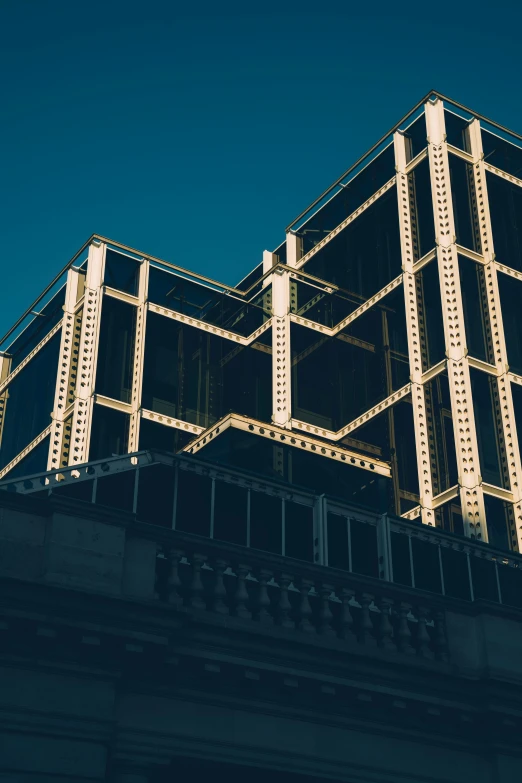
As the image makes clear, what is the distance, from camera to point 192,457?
2020 centimetres

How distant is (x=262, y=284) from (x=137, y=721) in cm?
3738

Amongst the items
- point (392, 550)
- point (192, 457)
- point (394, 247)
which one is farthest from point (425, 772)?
point (394, 247)

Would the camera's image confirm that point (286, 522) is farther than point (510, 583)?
No

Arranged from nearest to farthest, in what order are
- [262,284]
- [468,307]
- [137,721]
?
1. [137,721]
2. [468,307]
3. [262,284]

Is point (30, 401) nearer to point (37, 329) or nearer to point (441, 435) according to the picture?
point (37, 329)

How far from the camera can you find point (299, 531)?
70.3 feet

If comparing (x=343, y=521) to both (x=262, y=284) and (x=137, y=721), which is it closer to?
(x=137, y=721)

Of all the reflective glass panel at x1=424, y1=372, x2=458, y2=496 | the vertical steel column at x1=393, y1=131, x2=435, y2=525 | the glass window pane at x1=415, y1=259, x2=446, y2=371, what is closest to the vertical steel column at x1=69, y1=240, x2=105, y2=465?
the vertical steel column at x1=393, y1=131, x2=435, y2=525

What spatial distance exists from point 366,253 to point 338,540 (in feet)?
92.3

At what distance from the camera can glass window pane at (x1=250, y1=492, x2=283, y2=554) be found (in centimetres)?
2105

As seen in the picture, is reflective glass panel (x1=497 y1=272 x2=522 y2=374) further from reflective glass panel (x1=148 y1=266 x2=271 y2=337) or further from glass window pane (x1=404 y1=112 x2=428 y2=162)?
reflective glass panel (x1=148 y1=266 x2=271 y2=337)

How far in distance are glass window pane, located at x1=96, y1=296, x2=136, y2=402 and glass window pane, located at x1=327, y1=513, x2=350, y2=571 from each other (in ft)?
84.4

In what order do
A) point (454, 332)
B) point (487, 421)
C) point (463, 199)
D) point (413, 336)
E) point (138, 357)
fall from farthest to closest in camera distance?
point (138, 357), point (463, 199), point (413, 336), point (487, 421), point (454, 332)

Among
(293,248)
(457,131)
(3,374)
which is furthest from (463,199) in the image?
(3,374)
